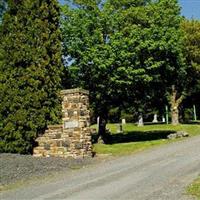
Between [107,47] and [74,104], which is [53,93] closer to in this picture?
[74,104]

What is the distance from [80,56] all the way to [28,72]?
7629 mm

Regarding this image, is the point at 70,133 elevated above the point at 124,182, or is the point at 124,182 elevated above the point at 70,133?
the point at 70,133

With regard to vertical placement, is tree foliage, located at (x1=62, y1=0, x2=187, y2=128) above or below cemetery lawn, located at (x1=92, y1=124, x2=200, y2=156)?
above

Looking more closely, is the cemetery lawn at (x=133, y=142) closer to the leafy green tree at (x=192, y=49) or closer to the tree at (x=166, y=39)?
Result: the tree at (x=166, y=39)

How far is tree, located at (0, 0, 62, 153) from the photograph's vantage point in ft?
67.1

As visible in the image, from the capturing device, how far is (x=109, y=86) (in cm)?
2803

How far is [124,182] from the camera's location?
40.9ft

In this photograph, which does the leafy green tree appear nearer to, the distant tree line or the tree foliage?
the distant tree line

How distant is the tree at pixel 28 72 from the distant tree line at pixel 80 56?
42 millimetres

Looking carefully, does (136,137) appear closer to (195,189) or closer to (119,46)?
(119,46)

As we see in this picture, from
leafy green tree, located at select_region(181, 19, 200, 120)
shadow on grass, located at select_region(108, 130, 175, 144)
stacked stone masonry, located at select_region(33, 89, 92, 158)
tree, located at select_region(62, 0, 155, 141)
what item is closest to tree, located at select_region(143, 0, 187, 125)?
tree, located at select_region(62, 0, 155, 141)

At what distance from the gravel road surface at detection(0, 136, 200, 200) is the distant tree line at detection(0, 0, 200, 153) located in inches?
193

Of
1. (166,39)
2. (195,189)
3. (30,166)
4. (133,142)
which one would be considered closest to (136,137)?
(133,142)

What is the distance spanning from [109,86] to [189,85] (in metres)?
24.0
